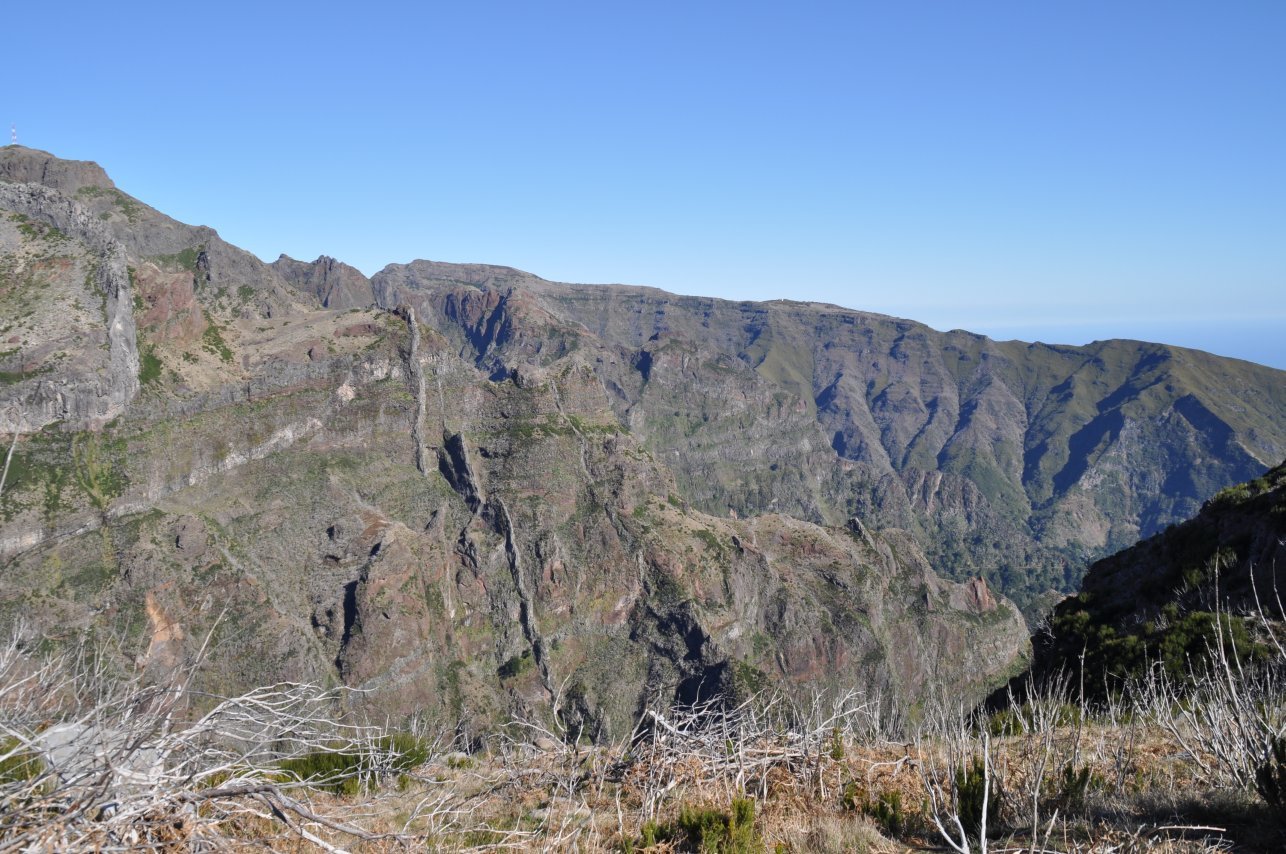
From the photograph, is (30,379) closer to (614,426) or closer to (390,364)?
(390,364)

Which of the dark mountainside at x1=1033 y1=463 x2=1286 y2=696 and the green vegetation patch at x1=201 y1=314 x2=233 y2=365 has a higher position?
the green vegetation patch at x1=201 y1=314 x2=233 y2=365

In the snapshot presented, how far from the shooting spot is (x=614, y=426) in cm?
11925

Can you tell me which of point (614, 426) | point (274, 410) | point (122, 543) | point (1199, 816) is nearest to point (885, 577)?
point (614, 426)

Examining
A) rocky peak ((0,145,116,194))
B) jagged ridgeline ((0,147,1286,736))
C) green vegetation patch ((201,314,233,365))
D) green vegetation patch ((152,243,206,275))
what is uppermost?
rocky peak ((0,145,116,194))

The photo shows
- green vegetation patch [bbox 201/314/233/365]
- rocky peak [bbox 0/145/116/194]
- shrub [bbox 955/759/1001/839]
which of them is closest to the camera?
shrub [bbox 955/759/1001/839]

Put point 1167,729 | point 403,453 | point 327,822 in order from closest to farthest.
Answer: point 327,822, point 1167,729, point 403,453

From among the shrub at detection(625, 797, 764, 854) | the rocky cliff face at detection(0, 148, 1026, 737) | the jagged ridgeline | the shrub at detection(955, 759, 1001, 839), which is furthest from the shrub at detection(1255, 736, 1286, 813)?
the jagged ridgeline

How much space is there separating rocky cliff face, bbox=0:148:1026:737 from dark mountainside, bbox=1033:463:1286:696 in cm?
4696

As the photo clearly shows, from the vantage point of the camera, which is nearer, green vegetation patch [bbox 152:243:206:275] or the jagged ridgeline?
the jagged ridgeline

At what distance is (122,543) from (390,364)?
40.9m

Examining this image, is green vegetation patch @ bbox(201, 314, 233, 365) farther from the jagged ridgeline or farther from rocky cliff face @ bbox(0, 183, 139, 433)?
rocky cliff face @ bbox(0, 183, 139, 433)

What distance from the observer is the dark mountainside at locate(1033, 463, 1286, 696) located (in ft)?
56.8

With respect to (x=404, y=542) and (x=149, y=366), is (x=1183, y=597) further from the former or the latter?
(x=149, y=366)

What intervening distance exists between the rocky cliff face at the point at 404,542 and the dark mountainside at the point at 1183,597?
154 feet
